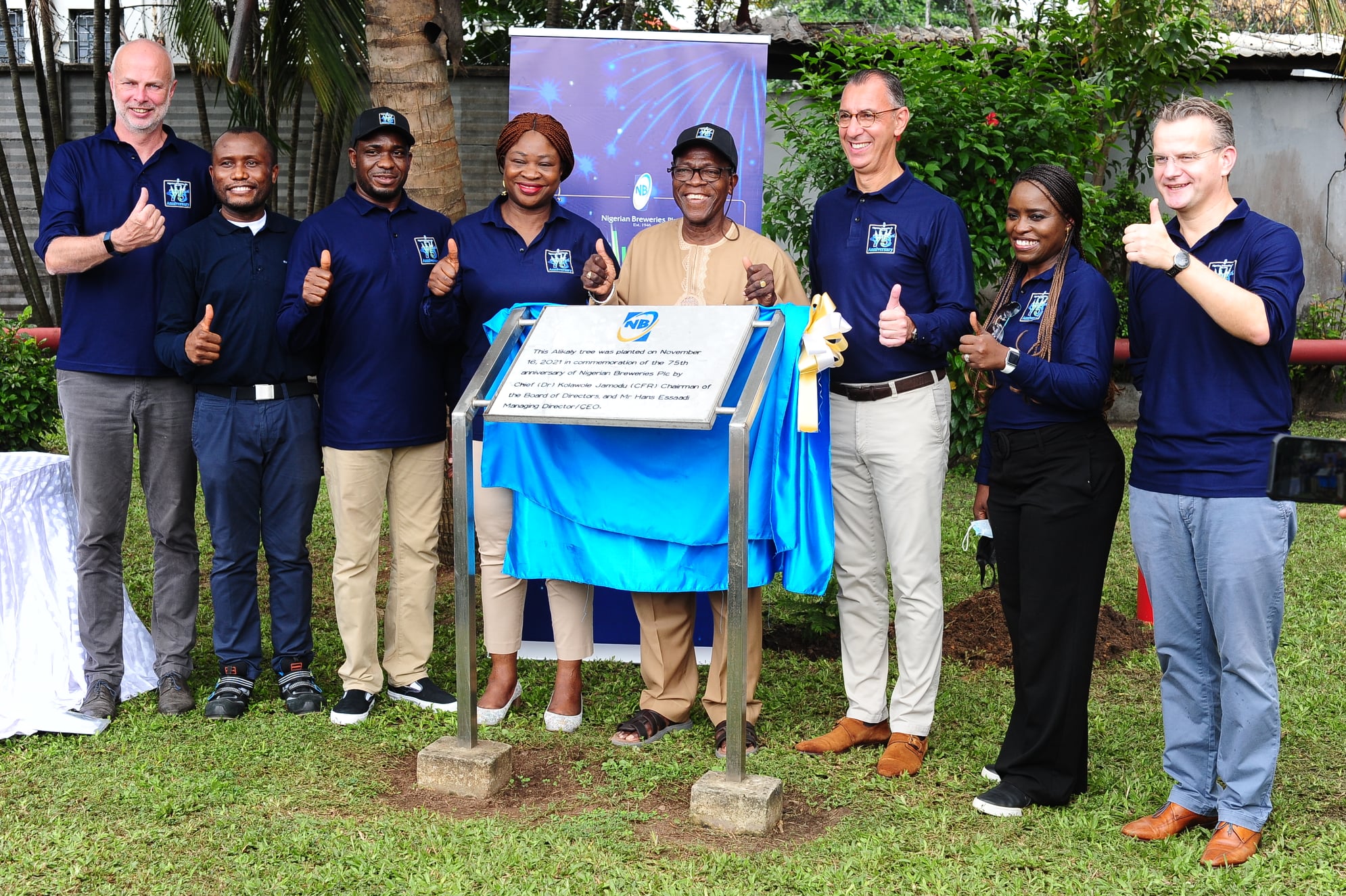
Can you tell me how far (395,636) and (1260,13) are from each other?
19.1 meters

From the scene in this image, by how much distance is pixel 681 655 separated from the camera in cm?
465

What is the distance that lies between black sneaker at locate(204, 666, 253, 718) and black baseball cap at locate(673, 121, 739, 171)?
105 inches

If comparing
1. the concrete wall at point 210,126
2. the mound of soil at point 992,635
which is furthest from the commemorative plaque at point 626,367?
the concrete wall at point 210,126

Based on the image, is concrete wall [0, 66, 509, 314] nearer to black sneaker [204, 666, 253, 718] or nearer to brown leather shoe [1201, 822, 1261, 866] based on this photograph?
black sneaker [204, 666, 253, 718]

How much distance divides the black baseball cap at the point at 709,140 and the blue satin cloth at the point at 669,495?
65cm

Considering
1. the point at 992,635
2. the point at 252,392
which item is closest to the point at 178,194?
the point at 252,392

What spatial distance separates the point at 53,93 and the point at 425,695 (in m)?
9.00

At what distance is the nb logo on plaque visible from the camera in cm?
397

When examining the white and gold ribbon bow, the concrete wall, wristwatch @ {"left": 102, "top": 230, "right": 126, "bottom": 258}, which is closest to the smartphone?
the white and gold ribbon bow

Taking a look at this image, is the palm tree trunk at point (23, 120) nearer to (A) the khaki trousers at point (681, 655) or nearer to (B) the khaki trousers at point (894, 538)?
(A) the khaki trousers at point (681, 655)

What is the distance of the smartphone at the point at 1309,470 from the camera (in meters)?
1.88

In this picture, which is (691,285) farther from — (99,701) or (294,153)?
(294,153)

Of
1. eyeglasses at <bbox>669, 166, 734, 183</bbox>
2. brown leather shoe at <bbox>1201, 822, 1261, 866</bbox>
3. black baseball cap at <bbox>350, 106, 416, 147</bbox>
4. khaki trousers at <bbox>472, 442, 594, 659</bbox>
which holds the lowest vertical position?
brown leather shoe at <bbox>1201, 822, 1261, 866</bbox>

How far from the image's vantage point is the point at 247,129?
15.3ft
